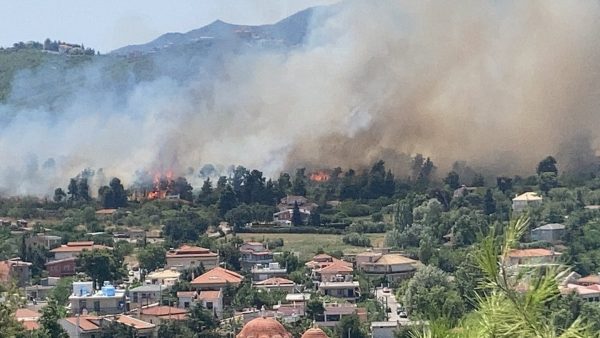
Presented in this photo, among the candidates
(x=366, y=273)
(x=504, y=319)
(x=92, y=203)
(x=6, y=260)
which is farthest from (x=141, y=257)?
(x=504, y=319)

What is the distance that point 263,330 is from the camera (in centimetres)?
2161

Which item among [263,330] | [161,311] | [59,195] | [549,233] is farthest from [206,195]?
[263,330]

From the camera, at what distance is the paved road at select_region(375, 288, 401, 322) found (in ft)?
82.5

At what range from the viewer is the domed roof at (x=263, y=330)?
2153 cm

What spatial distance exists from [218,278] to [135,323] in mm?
4762

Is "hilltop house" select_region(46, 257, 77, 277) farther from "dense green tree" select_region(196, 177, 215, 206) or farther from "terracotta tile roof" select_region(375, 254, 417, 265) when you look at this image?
"dense green tree" select_region(196, 177, 215, 206)

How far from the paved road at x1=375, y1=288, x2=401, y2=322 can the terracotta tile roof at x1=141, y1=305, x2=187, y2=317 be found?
3.87m

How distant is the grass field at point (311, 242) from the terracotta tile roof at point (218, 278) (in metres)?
3.55

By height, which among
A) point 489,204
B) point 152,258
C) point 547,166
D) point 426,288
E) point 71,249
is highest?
point 547,166

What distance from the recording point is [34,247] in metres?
33.1

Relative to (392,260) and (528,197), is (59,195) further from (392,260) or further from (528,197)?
(392,260)

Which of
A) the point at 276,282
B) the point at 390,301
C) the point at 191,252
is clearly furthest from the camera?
the point at 191,252

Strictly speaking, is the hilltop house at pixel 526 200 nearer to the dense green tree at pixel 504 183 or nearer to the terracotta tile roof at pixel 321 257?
the dense green tree at pixel 504 183

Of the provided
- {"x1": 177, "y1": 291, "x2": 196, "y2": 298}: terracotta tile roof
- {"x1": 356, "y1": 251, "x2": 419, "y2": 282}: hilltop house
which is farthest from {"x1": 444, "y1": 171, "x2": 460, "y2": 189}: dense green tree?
{"x1": 177, "y1": 291, "x2": 196, "y2": 298}: terracotta tile roof
